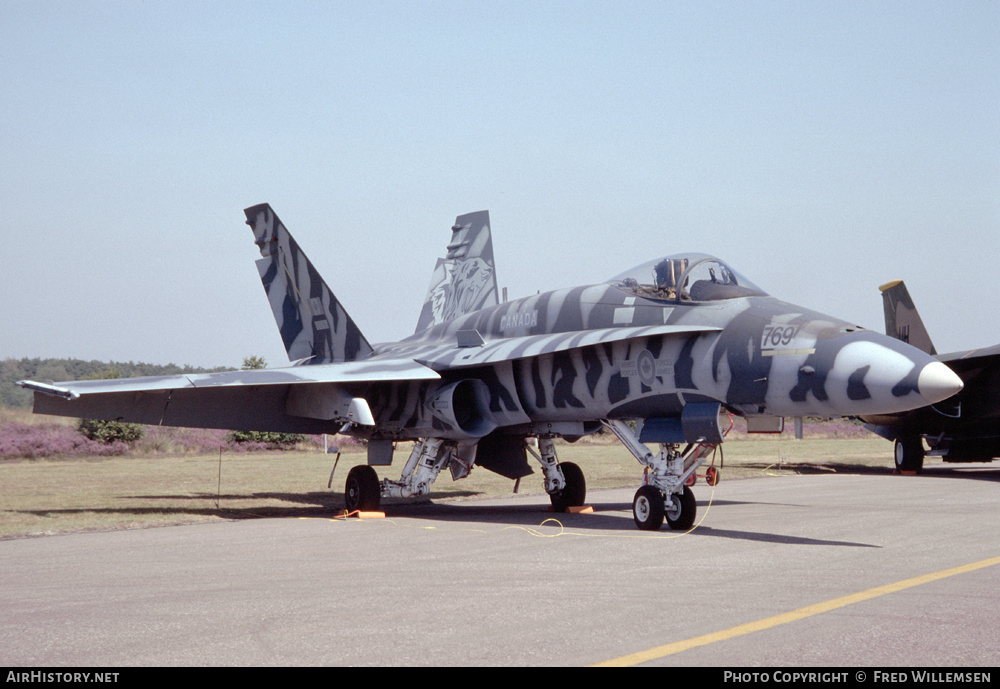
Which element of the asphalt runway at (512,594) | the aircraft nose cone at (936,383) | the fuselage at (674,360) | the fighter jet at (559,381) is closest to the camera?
the asphalt runway at (512,594)

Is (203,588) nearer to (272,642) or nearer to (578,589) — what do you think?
(272,642)

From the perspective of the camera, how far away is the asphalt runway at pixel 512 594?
4.67 metres

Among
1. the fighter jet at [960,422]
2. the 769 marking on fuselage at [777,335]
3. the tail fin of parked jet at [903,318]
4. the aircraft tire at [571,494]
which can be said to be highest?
the tail fin of parked jet at [903,318]

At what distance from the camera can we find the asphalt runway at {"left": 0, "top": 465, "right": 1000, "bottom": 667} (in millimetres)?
4672

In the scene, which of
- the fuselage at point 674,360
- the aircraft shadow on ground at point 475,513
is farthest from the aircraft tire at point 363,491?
the fuselage at point 674,360

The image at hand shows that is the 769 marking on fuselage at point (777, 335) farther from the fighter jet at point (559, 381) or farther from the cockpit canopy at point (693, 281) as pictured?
the cockpit canopy at point (693, 281)

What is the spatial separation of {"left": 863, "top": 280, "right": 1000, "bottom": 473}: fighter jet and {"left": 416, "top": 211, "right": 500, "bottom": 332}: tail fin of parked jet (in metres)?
11.1

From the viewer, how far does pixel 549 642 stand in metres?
4.86

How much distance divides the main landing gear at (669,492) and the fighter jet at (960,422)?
15.2 m

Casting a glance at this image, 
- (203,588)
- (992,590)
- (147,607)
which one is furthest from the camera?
(203,588)

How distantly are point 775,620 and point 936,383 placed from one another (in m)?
4.06

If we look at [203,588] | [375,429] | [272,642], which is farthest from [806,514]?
[272,642]

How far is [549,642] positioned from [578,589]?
6.02 ft
